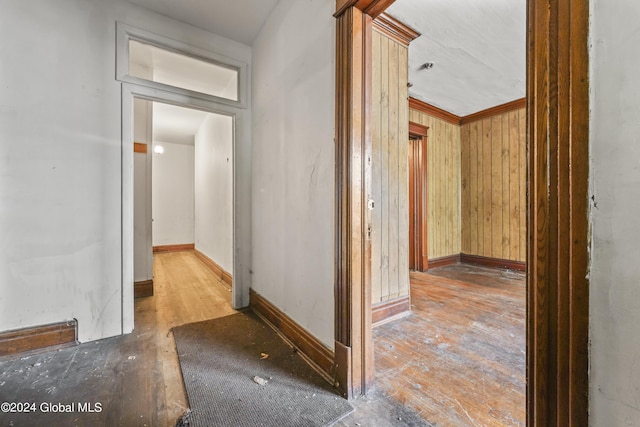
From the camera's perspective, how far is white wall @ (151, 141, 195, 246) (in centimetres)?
611

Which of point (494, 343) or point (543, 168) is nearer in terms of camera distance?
point (543, 168)

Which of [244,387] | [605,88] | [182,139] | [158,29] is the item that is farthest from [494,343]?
[182,139]

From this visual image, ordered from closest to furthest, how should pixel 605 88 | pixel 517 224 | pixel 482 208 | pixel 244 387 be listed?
pixel 605 88 → pixel 244 387 → pixel 517 224 → pixel 482 208

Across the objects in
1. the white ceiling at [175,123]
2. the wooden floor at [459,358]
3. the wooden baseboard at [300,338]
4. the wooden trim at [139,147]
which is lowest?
the wooden floor at [459,358]

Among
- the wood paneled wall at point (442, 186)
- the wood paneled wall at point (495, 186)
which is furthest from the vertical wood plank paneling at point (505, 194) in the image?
the wood paneled wall at point (442, 186)

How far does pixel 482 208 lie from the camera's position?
4406mm

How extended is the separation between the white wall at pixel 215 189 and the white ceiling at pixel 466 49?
2218mm

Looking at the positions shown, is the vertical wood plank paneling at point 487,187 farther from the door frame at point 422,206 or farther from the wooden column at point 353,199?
the wooden column at point 353,199

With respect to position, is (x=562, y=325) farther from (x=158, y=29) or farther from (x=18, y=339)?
(x=158, y=29)

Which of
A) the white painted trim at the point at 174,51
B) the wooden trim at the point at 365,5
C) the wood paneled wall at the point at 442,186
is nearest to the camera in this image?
the wooden trim at the point at 365,5

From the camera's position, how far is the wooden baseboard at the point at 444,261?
167 inches

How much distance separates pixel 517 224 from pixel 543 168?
4.14m

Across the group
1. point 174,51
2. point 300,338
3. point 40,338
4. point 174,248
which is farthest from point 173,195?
point 300,338

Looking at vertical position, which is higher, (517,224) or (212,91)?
(212,91)
